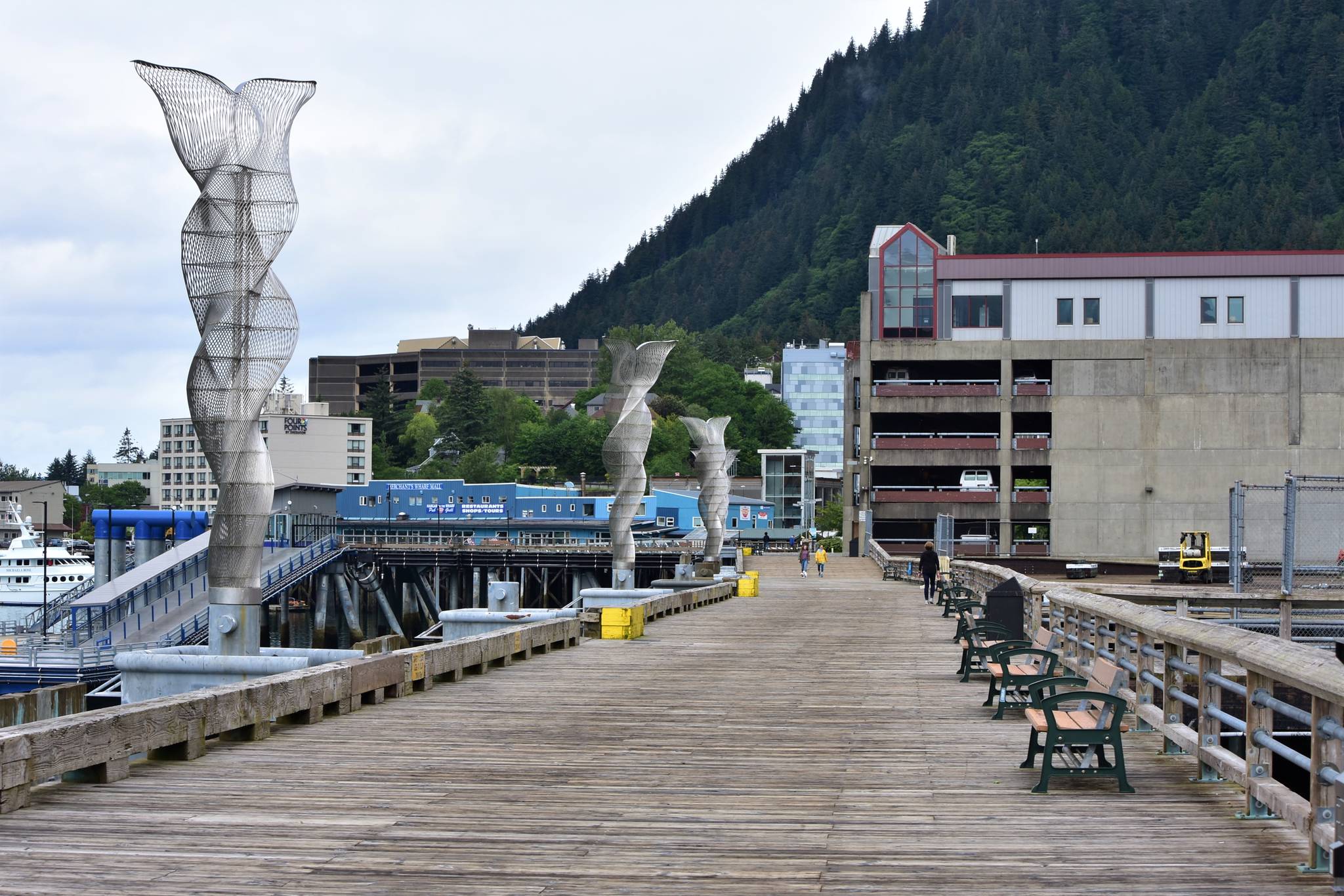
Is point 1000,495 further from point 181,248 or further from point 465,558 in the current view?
point 181,248

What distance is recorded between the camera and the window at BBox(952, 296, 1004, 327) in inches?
3366

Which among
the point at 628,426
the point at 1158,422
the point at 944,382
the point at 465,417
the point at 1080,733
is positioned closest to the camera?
the point at 1080,733

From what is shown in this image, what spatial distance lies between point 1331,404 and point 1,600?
230ft

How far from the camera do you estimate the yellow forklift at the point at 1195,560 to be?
49.9m

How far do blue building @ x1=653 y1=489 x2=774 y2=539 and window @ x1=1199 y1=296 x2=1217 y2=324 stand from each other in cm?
4317

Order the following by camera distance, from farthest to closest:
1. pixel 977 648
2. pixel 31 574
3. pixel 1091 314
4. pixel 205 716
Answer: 1. pixel 1091 314
2. pixel 31 574
3. pixel 977 648
4. pixel 205 716

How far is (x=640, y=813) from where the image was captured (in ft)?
30.8

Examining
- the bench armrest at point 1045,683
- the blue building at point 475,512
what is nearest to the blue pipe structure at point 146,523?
the blue building at point 475,512

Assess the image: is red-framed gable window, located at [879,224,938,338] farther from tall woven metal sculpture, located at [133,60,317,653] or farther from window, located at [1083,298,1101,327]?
tall woven metal sculpture, located at [133,60,317,653]

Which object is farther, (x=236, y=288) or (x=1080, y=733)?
(x=236, y=288)

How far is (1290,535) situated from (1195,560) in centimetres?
3090

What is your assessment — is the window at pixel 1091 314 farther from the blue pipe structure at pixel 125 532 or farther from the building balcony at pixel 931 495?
the blue pipe structure at pixel 125 532

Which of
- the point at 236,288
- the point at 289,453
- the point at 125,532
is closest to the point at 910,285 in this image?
the point at 125,532

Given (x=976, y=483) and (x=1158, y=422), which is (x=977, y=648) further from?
(x=1158, y=422)
